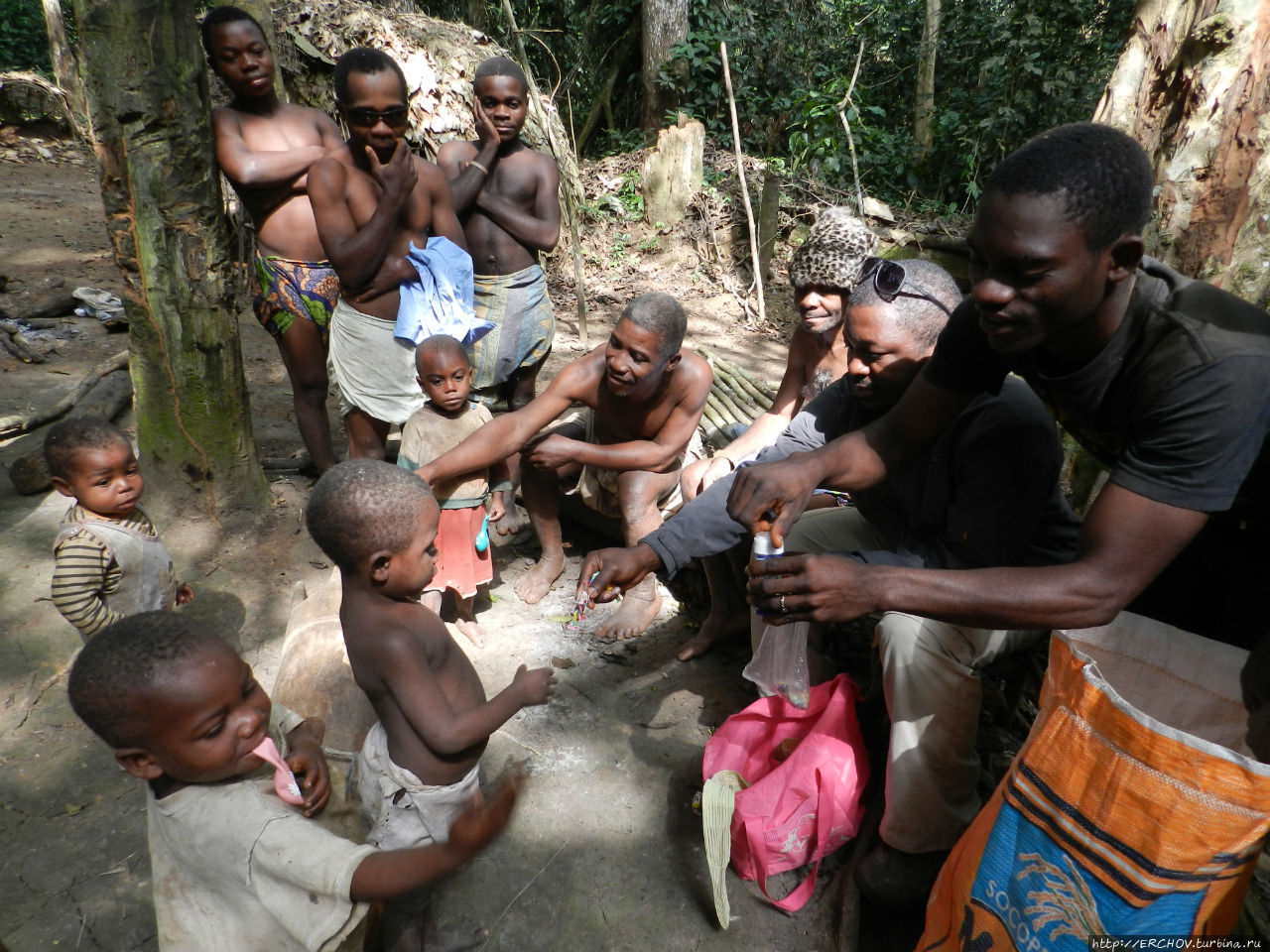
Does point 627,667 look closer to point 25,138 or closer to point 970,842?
point 970,842

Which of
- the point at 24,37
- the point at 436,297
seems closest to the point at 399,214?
the point at 436,297

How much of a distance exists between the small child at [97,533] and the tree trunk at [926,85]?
979 cm

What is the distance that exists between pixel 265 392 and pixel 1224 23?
17.8 ft

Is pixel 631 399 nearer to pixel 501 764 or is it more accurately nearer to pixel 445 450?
pixel 445 450

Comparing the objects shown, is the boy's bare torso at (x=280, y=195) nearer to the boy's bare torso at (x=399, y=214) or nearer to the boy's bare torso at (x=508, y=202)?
the boy's bare torso at (x=399, y=214)

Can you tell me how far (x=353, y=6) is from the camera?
21.2 feet

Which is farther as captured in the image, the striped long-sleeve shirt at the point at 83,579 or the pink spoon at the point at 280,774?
the striped long-sleeve shirt at the point at 83,579

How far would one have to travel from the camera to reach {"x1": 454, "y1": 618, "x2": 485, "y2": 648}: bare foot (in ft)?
10.5

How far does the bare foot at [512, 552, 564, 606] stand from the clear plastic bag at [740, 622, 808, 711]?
1446 millimetres

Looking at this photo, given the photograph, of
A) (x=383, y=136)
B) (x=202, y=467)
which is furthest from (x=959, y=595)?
(x=202, y=467)

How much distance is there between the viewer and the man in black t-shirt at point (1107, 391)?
1494 millimetres

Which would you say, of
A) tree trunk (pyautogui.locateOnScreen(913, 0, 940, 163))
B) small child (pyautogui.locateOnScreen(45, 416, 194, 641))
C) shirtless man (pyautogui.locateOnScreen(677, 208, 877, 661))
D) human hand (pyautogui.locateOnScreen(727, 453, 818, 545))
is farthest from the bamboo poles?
tree trunk (pyautogui.locateOnScreen(913, 0, 940, 163))

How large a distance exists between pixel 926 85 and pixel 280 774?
10.9 meters

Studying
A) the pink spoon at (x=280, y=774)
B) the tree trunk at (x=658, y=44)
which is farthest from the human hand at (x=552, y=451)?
the tree trunk at (x=658, y=44)
